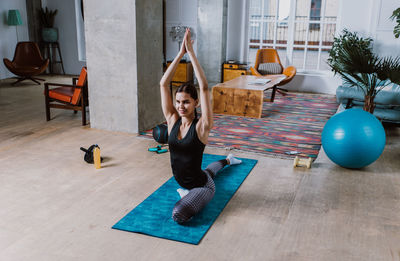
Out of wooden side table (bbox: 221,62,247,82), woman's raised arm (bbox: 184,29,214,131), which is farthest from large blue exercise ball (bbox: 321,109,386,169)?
wooden side table (bbox: 221,62,247,82)

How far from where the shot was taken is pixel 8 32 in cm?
966

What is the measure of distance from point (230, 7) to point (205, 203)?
22.8ft

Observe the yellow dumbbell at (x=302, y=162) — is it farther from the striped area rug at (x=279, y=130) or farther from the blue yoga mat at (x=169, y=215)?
the blue yoga mat at (x=169, y=215)

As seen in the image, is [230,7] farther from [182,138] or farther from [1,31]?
[182,138]

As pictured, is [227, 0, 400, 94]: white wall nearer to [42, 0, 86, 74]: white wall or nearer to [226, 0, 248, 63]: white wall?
[226, 0, 248, 63]: white wall

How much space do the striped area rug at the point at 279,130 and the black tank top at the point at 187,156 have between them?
1630 mm

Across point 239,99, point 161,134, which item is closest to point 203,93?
point 161,134

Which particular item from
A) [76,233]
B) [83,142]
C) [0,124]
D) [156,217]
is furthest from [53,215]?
[0,124]

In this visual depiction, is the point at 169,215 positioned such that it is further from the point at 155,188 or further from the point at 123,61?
the point at 123,61

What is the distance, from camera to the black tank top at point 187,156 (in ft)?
9.64

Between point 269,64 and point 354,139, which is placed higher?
point 269,64

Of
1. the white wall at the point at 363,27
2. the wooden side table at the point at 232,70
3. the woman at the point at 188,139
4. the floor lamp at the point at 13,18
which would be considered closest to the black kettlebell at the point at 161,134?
the woman at the point at 188,139

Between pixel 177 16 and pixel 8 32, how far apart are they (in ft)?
13.9

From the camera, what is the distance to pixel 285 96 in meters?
8.09
